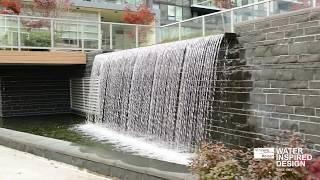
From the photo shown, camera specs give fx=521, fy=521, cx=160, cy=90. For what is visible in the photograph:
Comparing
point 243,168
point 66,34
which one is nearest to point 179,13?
point 66,34

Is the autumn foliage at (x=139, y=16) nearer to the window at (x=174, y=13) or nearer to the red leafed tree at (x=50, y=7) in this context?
the red leafed tree at (x=50, y=7)

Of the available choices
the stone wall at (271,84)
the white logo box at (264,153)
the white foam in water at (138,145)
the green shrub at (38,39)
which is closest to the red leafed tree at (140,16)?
the green shrub at (38,39)

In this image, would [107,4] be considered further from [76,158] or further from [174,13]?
[76,158]

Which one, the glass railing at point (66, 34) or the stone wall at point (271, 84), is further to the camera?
the glass railing at point (66, 34)

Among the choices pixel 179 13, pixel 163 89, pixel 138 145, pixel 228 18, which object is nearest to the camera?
pixel 138 145

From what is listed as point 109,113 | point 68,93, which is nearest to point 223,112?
point 109,113

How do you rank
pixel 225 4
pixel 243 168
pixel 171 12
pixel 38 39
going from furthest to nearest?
pixel 171 12
pixel 225 4
pixel 38 39
pixel 243 168

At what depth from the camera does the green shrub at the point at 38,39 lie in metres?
17.4

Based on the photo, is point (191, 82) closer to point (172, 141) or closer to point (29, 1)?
point (172, 141)

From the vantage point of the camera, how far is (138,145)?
11.2 m

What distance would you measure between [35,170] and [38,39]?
11.1 meters

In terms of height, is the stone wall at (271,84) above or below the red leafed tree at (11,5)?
below

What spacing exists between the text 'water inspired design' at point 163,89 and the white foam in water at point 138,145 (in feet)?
0.88

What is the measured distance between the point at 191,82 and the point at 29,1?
24.3 meters
